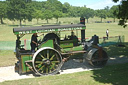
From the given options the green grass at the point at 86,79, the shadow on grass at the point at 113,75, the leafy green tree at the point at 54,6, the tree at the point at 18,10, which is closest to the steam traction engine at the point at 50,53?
the green grass at the point at 86,79

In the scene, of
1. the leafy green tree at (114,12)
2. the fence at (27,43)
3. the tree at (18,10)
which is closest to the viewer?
the leafy green tree at (114,12)

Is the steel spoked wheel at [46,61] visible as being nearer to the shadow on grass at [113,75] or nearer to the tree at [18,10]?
the shadow on grass at [113,75]

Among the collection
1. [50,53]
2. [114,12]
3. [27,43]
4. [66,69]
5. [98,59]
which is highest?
[114,12]

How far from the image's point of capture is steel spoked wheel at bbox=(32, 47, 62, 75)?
8086mm

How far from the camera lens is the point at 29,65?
809 cm

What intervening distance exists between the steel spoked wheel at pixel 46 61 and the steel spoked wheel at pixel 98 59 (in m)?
2.23

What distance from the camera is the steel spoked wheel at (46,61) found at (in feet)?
26.5

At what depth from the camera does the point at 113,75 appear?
7797 mm

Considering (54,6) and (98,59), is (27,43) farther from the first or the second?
(54,6)

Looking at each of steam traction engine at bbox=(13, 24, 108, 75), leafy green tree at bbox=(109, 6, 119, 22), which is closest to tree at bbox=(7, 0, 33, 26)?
leafy green tree at bbox=(109, 6, 119, 22)

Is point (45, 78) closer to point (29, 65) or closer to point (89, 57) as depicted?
point (29, 65)

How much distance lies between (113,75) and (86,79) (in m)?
1.43

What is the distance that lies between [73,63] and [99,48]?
7.37ft

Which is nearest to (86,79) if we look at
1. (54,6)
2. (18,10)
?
(18,10)
